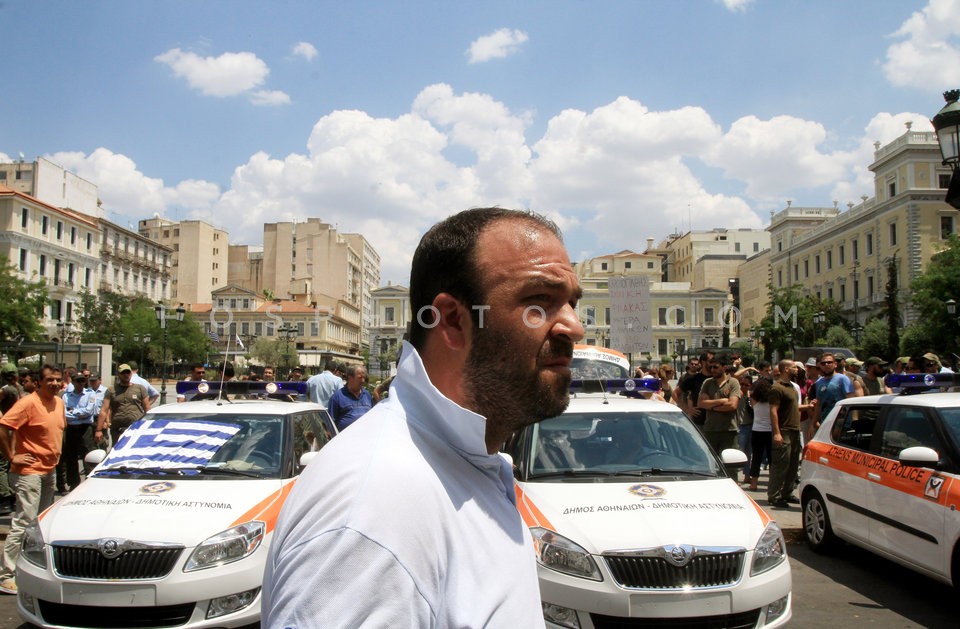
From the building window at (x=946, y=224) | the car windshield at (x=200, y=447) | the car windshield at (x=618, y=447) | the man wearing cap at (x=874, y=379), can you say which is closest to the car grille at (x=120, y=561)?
the car windshield at (x=200, y=447)

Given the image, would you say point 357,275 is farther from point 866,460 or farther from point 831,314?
point 866,460

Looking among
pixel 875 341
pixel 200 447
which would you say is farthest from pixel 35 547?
pixel 875 341

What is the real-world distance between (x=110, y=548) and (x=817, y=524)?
6526 mm

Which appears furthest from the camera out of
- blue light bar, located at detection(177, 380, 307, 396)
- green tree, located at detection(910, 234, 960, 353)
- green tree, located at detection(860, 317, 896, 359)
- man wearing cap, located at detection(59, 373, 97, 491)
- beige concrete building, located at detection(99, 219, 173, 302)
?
beige concrete building, located at detection(99, 219, 173, 302)

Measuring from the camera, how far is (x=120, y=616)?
461 centimetres

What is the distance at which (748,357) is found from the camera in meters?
62.8

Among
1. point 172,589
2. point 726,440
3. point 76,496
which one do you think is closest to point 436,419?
point 172,589

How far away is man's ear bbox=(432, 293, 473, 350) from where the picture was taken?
1.44 m

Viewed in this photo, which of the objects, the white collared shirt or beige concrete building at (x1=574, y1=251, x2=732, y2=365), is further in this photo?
beige concrete building at (x1=574, y1=251, x2=732, y2=365)

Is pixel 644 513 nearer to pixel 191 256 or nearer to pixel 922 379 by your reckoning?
pixel 922 379

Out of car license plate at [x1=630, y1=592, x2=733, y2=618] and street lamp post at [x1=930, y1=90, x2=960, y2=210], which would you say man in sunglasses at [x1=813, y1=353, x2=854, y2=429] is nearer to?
street lamp post at [x1=930, y1=90, x2=960, y2=210]

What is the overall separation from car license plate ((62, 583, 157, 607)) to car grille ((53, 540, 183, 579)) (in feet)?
0.20

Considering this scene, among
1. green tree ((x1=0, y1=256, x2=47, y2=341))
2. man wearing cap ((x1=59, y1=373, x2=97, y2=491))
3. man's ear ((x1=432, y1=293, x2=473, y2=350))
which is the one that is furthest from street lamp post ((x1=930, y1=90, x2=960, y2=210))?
green tree ((x1=0, y1=256, x2=47, y2=341))

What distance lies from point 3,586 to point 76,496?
1.67 m
